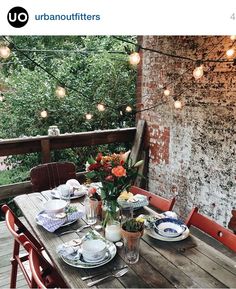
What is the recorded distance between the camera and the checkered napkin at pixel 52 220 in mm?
1846

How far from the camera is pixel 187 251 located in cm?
165

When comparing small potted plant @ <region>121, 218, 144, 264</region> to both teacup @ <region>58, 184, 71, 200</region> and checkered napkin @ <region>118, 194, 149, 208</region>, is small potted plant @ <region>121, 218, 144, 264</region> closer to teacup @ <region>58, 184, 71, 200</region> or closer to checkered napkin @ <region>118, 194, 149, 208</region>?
checkered napkin @ <region>118, 194, 149, 208</region>

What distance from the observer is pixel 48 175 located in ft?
8.89

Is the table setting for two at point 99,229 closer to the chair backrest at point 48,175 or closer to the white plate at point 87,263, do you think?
the white plate at point 87,263

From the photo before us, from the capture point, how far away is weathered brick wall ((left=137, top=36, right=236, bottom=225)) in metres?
2.82

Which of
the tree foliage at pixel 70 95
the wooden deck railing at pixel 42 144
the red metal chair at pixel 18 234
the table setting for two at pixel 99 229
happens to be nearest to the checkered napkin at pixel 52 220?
the table setting for two at pixel 99 229

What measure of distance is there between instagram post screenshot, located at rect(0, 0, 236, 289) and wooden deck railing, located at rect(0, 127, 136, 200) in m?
0.01

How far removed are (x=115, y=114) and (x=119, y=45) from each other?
1.06 meters

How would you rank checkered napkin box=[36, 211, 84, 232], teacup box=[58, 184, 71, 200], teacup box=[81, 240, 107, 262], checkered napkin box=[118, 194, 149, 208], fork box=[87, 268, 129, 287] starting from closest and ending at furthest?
fork box=[87, 268, 129, 287] < teacup box=[81, 240, 107, 262] < checkered napkin box=[36, 211, 84, 232] < checkered napkin box=[118, 194, 149, 208] < teacup box=[58, 184, 71, 200]

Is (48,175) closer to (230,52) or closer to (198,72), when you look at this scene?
(198,72)
